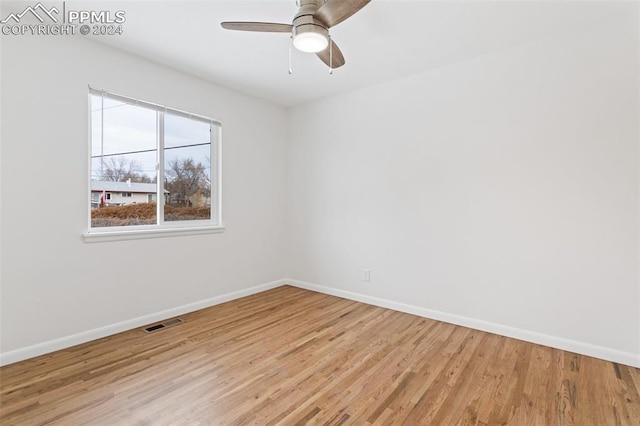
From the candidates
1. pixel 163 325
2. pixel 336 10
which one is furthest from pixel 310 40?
pixel 163 325

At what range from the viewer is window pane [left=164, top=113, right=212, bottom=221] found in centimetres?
333

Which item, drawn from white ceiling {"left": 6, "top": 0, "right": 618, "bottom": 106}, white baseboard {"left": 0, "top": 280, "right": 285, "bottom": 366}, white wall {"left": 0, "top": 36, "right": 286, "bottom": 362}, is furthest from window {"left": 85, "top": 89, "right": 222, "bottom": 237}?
white baseboard {"left": 0, "top": 280, "right": 285, "bottom": 366}

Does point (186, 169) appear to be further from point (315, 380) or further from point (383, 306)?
point (383, 306)

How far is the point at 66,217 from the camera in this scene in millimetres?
2523

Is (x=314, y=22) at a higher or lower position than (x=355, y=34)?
lower

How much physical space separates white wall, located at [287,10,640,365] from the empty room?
17 millimetres

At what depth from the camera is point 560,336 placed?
2561 millimetres

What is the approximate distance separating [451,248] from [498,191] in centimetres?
70

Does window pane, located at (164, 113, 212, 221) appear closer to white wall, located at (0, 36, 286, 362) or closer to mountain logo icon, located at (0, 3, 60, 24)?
white wall, located at (0, 36, 286, 362)

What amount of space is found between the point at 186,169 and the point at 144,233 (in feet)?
2.88

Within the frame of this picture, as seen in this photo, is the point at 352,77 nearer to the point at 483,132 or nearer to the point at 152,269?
the point at 483,132

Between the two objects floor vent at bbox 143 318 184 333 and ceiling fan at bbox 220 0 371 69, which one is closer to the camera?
ceiling fan at bbox 220 0 371 69

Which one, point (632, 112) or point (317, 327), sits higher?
point (632, 112)

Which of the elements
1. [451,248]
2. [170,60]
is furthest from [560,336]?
[170,60]
